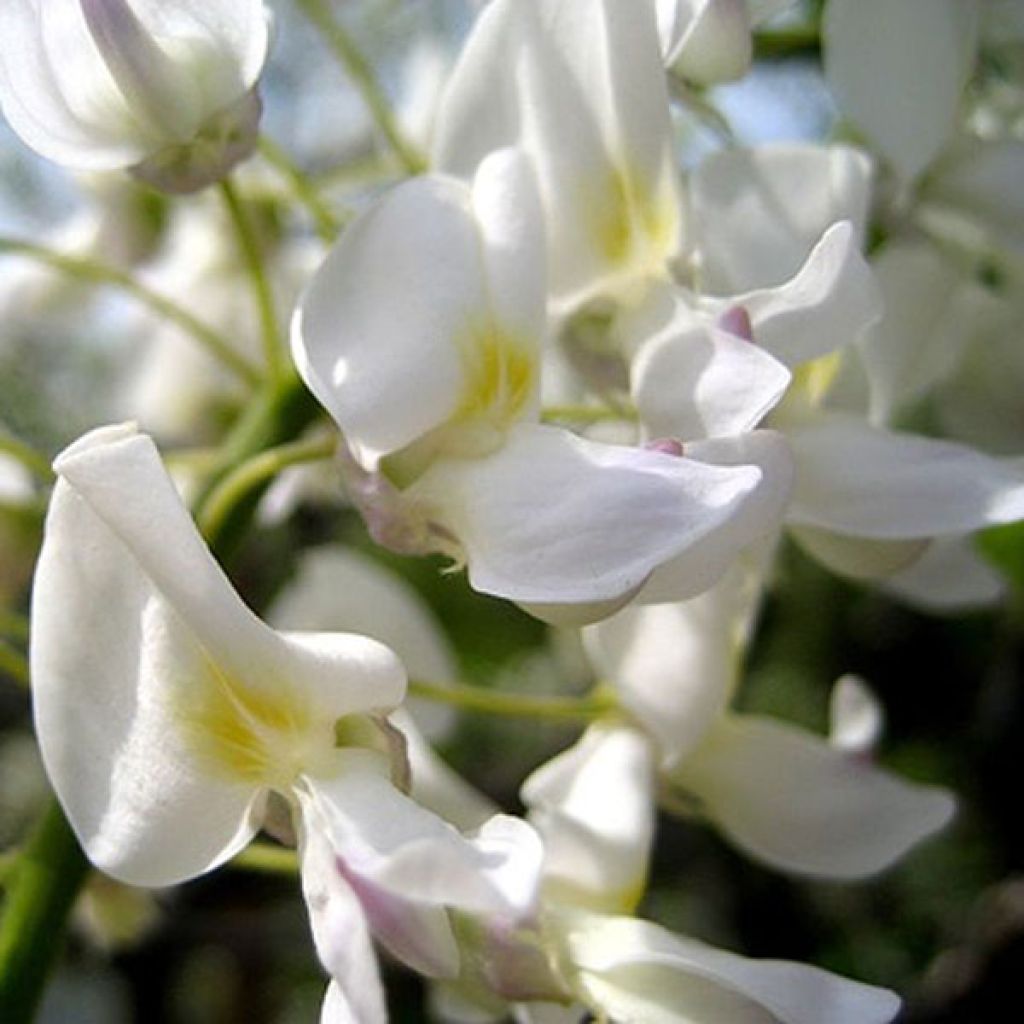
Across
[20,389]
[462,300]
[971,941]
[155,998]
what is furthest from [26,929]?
[155,998]

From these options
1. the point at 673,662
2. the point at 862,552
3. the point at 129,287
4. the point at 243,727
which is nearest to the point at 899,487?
the point at 862,552

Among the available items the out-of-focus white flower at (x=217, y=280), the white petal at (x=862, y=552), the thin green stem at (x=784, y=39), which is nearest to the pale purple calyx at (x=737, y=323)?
the white petal at (x=862, y=552)

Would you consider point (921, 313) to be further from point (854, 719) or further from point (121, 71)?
point (121, 71)

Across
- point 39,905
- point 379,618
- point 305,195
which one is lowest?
point 379,618

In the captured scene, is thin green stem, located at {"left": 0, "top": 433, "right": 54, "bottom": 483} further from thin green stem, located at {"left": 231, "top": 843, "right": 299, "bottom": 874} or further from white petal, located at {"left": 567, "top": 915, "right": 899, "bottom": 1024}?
white petal, located at {"left": 567, "top": 915, "right": 899, "bottom": 1024}

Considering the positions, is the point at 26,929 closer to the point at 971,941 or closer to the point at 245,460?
the point at 245,460
